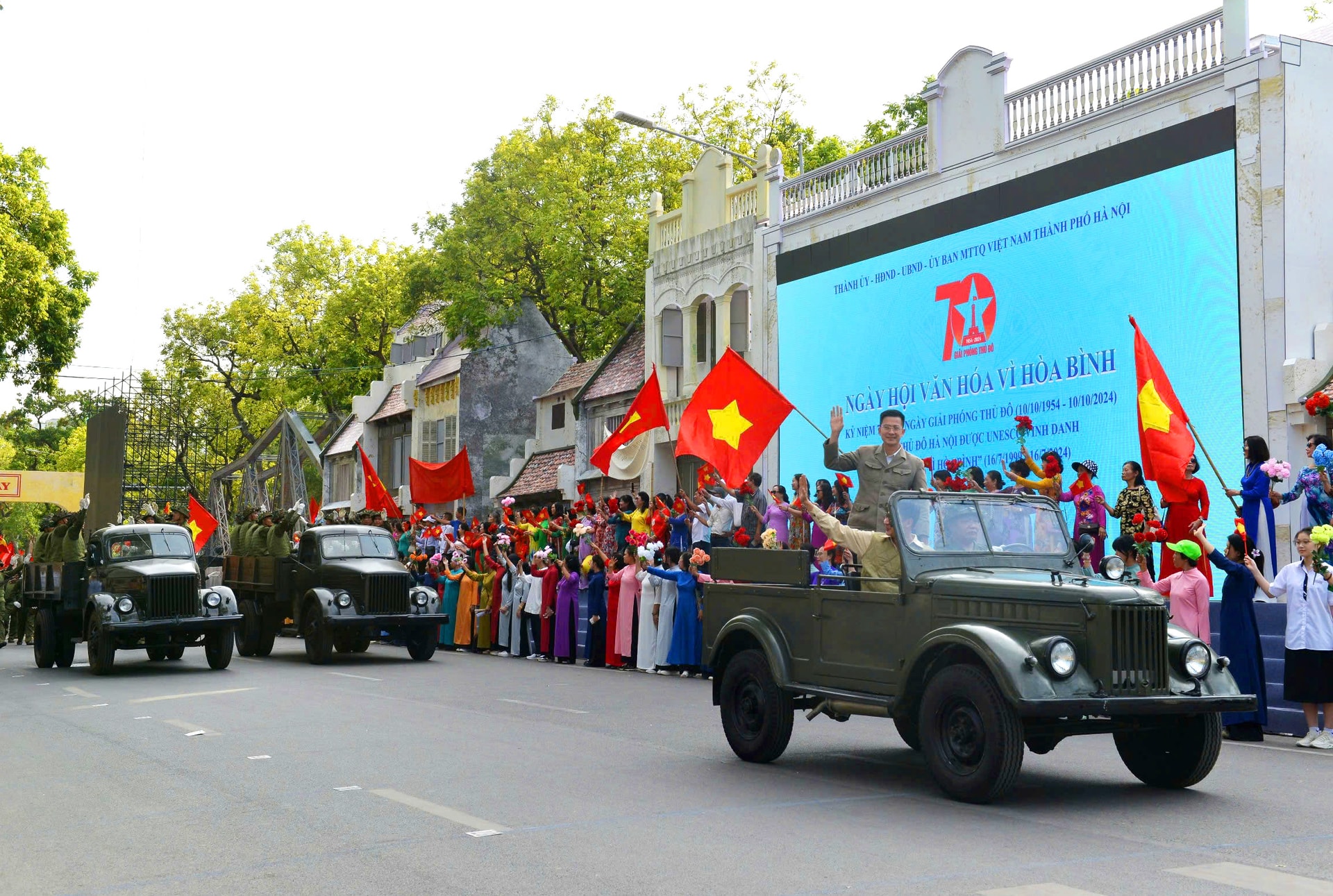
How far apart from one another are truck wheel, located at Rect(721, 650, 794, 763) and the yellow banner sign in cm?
4559

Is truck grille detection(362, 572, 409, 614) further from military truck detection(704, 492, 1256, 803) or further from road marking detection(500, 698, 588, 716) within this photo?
military truck detection(704, 492, 1256, 803)

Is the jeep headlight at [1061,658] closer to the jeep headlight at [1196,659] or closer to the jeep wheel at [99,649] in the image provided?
the jeep headlight at [1196,659]

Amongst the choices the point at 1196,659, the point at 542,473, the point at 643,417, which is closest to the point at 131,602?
the point at 643,417

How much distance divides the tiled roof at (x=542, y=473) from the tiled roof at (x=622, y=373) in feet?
9.97

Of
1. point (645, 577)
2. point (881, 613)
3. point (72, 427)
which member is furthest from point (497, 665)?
point (72, 427)

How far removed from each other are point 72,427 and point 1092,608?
11079 centimetres

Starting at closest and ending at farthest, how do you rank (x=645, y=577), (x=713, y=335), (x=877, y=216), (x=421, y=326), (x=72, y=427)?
(x=645, y=577) → (x=877, y=216) → (x=713, y=335) → (x=421, y=326) → (x=72, y=427)

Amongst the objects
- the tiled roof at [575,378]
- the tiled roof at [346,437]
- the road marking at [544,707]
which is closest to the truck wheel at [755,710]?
the road marking at [544,707]

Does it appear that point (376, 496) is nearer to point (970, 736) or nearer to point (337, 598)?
point (337, 598)

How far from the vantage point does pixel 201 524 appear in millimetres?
32906

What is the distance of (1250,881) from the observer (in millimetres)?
6496

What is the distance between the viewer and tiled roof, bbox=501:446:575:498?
4322 centimetres

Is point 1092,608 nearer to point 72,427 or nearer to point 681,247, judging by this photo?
point 681,247

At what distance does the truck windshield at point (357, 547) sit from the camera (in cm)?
2269
